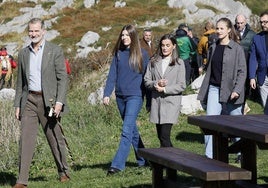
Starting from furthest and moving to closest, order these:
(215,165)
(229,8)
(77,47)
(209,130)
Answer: (229,8)
(77,47)
(209,130)
(215,165)

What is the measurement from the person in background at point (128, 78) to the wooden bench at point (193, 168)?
75.1 inches

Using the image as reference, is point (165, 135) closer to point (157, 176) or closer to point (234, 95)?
point (234, 95)

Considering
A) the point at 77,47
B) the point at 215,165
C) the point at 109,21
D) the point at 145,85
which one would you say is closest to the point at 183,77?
the point at 145,85

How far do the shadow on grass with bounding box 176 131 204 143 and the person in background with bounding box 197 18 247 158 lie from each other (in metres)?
2.97

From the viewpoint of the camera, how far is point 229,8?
5516 centimetres

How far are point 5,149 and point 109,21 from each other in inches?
1769

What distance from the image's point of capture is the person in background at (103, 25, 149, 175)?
9.45m

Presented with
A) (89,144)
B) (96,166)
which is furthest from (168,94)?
(89,144)

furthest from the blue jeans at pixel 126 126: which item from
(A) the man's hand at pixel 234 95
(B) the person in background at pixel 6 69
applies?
(B) the person in background at pixel 6 69

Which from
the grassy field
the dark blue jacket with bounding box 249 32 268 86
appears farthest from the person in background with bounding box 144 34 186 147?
the dark blue jacket with bounding box 249 32 268 86

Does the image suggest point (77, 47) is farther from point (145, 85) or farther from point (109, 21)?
point (145, 85)

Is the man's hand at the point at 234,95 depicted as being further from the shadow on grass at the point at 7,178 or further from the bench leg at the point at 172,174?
the shadow on grass at the point at 7,178

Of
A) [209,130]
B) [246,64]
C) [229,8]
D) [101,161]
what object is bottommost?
[101,161]

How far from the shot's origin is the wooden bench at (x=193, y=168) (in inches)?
232
